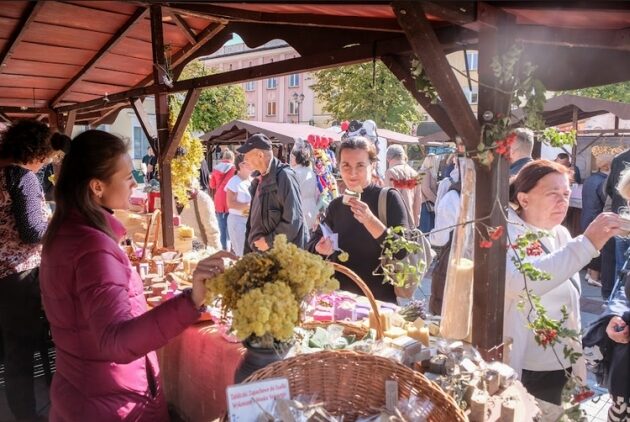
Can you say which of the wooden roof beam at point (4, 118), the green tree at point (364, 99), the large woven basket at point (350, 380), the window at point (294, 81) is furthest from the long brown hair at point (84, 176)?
the window at point (294, 81)

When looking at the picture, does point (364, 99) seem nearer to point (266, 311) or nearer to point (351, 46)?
point (351, 46)

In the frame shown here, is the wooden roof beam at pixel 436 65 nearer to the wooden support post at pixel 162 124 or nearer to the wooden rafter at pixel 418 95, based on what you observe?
the wooden rafter at pixel 418 95

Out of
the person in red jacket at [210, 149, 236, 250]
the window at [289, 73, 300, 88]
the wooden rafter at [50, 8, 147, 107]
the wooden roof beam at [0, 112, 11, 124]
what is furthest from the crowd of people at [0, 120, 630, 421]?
the window at [289, 73, 300, 88]

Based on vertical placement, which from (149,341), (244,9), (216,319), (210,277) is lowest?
(216,319)

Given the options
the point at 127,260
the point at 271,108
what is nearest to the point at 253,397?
the point at 127,260

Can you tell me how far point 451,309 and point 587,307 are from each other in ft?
14.5

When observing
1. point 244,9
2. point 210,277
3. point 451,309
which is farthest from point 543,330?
point 244,9

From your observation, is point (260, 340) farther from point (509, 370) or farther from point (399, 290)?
point (399, 290)

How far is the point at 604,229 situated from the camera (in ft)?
6.16

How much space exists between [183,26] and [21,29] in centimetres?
135

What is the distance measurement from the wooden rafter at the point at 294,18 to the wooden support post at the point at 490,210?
0.66 m

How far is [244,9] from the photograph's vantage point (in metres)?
3.17

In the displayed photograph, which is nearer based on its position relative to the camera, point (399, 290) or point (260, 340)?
point (260, 340)

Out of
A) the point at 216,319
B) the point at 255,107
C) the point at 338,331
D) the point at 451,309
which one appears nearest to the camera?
the point at 451,309
